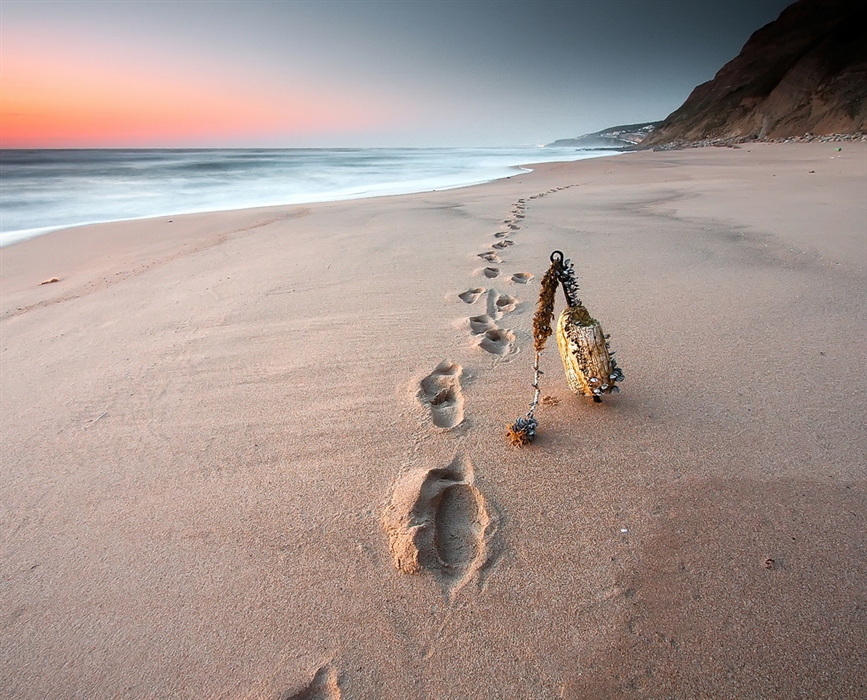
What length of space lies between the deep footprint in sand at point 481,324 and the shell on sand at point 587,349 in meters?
0.83

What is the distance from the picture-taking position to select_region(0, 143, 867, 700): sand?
96 cm

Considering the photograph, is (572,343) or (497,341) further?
(497,341)

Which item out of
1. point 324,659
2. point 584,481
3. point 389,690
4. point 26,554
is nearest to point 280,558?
point 324,659

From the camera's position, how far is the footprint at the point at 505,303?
8.85 ft

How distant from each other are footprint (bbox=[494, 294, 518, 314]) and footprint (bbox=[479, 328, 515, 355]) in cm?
31

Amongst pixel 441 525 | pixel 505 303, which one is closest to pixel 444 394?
pixel 441 525

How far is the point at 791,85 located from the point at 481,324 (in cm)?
3473

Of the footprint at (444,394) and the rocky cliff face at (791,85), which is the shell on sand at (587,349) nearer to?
the footprint at (444,394)

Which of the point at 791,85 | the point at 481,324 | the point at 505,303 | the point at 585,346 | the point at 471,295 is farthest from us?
the point at 791,85

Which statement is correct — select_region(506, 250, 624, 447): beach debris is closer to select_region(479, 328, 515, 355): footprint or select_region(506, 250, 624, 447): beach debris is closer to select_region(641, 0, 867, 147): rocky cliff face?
select_region(479, 328, 515, 355): footprint

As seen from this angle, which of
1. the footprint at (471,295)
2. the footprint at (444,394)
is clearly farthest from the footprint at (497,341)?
the footprint at (471,295)

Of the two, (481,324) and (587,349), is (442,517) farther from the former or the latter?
(481,324)

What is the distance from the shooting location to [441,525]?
4.20 feet

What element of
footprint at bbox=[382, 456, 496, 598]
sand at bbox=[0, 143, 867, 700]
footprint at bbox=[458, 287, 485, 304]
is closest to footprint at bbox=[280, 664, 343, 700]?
sand at bbox=[0, 143, 867, 700]
